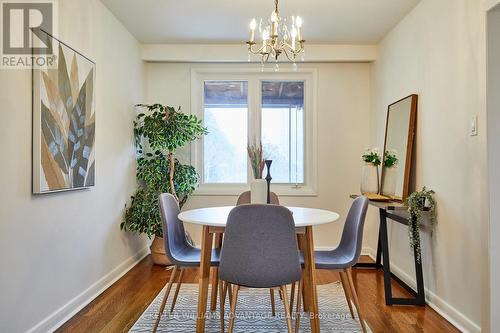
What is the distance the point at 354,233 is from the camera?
2.35 meters

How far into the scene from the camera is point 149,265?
376cm

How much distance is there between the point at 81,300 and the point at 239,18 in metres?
2.78

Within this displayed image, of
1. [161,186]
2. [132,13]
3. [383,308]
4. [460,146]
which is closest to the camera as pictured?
[460,146]

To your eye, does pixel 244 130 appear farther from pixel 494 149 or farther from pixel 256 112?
pixel 494 149

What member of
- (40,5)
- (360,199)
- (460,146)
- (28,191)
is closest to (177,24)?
(40,5)

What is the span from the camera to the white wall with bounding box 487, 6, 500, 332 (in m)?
1.99

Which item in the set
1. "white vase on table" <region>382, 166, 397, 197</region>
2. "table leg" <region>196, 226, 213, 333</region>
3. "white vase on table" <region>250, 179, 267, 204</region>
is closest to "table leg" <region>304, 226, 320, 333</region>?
"white vase on table" <region>250, 179, 267, 204</region>

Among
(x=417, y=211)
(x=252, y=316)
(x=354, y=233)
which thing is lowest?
(x=252, y=316)

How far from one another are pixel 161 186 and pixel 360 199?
2172 mm

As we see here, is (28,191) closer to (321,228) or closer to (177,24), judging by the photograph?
(177,24)

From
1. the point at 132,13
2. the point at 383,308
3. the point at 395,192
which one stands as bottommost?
the point at 383,308

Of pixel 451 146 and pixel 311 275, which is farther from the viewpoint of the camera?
pixel 451 146

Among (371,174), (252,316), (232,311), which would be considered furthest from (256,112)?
(232,311)

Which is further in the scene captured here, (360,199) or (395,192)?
(395,192)
